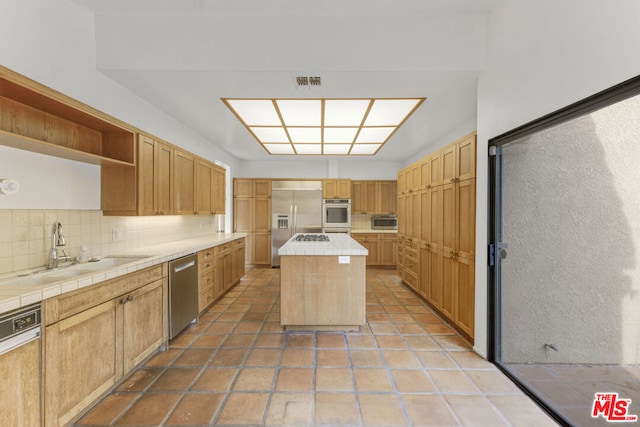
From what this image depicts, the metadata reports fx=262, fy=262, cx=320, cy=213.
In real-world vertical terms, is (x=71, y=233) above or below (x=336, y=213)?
below

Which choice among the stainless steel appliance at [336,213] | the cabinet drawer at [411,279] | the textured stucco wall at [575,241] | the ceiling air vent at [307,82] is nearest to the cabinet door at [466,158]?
the textured stucco wall at [575,241]

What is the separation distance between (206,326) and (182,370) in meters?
0.84

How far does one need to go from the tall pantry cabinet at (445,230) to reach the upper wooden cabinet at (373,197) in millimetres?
2047

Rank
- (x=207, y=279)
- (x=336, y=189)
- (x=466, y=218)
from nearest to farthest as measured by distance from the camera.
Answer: (x=466, y=218)
(x=207, y=279)
(x=336, y=189)

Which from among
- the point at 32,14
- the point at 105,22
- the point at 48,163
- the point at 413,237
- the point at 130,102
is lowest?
the point at 413,237

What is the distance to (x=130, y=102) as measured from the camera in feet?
9.32

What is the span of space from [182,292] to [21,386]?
145 cm

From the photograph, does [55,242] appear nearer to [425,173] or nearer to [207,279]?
[207,279]

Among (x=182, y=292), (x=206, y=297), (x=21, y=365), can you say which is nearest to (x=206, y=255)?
(x=206, y=297)

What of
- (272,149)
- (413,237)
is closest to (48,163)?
(272,149)

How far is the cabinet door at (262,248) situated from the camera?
614 centimetres

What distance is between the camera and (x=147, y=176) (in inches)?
107

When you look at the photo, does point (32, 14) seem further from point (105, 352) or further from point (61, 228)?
point (105, 352)

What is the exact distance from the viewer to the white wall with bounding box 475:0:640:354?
1358 mm
